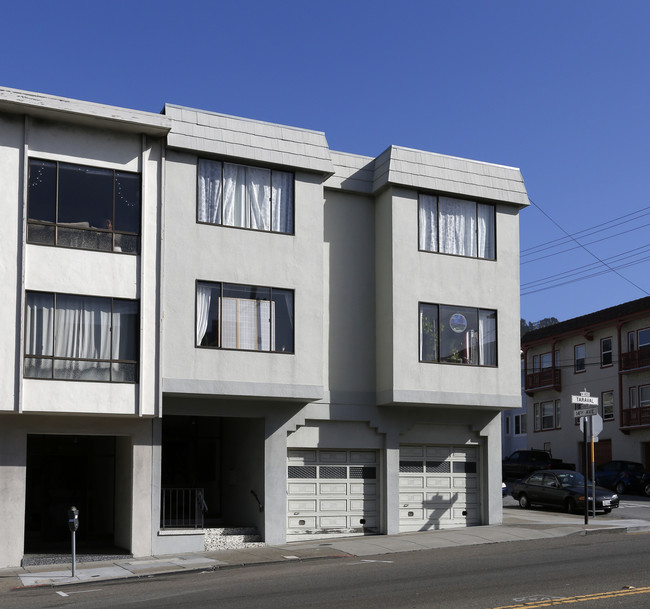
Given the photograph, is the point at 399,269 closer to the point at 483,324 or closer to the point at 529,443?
the point at 483,324

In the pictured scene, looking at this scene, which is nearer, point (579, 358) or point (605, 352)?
point (605, 352)

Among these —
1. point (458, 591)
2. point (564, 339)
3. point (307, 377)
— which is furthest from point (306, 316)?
point (564, 339)

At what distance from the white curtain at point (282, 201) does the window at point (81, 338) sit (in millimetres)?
4072

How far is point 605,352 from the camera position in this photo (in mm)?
49938

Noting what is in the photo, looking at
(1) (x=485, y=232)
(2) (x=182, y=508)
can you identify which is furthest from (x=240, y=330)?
(1) (x=485, y=232)

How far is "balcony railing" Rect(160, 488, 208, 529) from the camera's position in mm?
22578

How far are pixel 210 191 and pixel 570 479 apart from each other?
15.5 meters

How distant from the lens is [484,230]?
1009 inches

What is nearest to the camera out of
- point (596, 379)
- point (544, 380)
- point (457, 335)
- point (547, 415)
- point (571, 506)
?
point (457, 335)

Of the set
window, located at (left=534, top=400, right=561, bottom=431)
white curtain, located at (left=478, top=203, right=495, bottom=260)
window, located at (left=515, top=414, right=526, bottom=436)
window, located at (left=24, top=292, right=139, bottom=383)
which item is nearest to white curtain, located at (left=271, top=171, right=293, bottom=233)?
window, located at (left=24, top=292, right=139, bottom=383)

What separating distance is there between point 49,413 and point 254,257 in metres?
5.77

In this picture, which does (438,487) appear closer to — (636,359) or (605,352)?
(636,359)

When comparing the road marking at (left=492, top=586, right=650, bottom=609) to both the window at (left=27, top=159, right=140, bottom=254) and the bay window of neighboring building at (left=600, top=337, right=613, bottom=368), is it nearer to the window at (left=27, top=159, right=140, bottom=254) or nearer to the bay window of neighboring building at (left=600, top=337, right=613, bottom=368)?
the window at (left=27, top=159, right=140, bottom=254)

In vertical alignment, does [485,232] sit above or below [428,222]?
below
